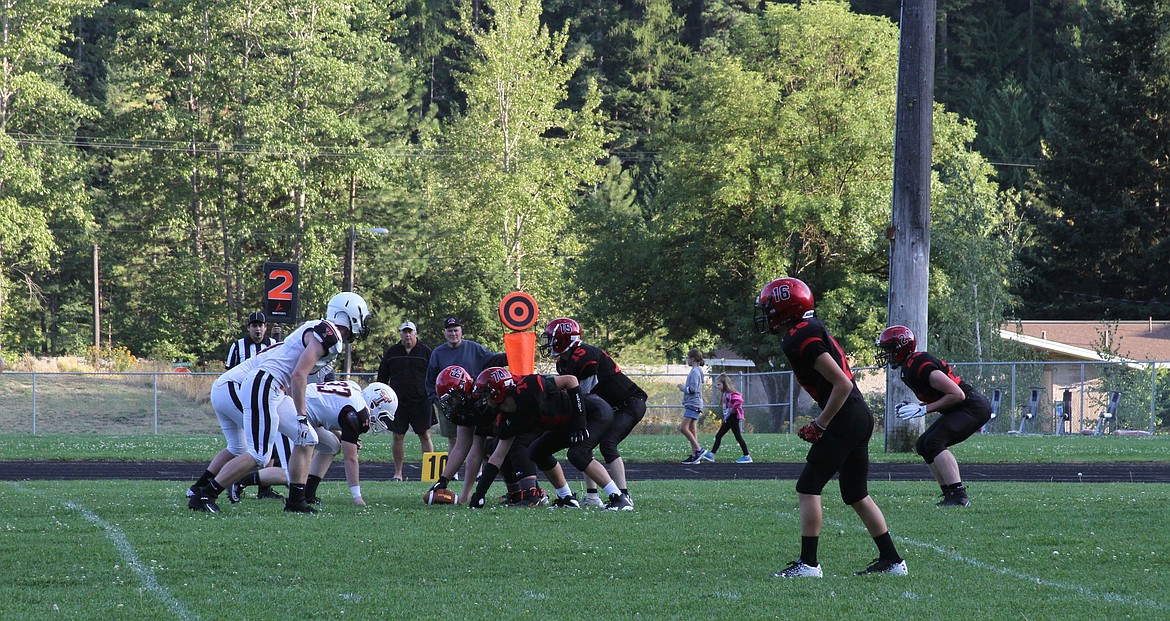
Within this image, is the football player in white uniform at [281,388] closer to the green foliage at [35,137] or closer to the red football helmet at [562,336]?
the red football helmet at [562,336]

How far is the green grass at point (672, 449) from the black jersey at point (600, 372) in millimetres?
8688

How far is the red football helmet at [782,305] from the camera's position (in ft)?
26.3

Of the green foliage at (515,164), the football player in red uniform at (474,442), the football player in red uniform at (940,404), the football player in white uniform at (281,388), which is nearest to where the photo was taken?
the football player in white uniform at (281,388)

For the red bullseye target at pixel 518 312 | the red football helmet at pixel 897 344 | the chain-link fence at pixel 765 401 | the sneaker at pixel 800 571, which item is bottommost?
the chain-link fence at pixel 765 401


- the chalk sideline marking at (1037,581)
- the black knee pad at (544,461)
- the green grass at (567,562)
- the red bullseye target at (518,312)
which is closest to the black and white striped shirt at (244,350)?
the green grass at (567,562)

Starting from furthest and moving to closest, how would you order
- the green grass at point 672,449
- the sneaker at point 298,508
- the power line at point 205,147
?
the power line at point 205,147, the green grass at point 672,449, the sneaker at point 298,508

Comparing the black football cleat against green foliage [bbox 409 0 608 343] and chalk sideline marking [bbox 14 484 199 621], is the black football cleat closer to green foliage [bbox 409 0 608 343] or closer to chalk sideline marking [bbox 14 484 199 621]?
chalk sideline marking [bbox 14 484 199 621]

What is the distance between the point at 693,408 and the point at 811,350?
1320cm

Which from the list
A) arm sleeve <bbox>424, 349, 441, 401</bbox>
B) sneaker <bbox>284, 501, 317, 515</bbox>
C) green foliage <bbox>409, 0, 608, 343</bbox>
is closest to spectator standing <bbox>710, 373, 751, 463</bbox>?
arm sleeve <bbox>424, 349, 441, 401</bbox>

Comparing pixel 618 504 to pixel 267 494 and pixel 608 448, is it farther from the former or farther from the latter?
pixel 267 494

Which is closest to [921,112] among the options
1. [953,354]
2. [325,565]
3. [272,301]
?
[272,301]

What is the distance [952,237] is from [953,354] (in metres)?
3.52

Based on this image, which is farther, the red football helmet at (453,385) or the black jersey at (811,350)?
the red football helmet at (453,385)

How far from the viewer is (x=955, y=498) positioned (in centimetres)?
1226
